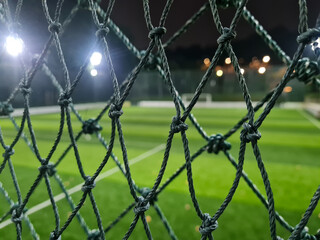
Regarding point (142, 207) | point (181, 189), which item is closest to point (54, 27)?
point (142, 207)

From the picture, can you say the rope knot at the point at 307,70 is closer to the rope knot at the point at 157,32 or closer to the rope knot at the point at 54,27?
the rope knot at the point at 157,32

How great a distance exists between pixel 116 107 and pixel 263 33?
1.85ft

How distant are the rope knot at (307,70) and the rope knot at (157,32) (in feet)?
1.54

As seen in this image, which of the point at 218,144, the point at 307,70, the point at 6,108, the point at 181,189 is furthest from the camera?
the point at 181,189

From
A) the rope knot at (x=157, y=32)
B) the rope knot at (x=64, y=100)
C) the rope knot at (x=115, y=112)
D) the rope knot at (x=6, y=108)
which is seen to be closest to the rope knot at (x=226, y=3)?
the rope knot at (x=157, y=32)

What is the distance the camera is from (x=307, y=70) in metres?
1.01

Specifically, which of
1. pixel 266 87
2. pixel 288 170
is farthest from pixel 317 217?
pixel 266 87

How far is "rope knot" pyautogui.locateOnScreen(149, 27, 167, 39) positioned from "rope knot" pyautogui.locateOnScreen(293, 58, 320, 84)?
0.47m

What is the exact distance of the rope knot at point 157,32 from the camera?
3.04ft

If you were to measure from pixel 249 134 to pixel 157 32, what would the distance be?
1.36 feet

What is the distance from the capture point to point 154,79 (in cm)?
2536

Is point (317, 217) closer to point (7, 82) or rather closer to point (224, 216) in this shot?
point (224, 216)

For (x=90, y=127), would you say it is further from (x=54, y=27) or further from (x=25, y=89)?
(x=54, y=27)

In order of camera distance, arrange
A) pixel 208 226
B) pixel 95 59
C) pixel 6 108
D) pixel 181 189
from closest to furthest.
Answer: pixel 208 226 → pixel 6 108 → pixel 181 189 → pixel 95 59
